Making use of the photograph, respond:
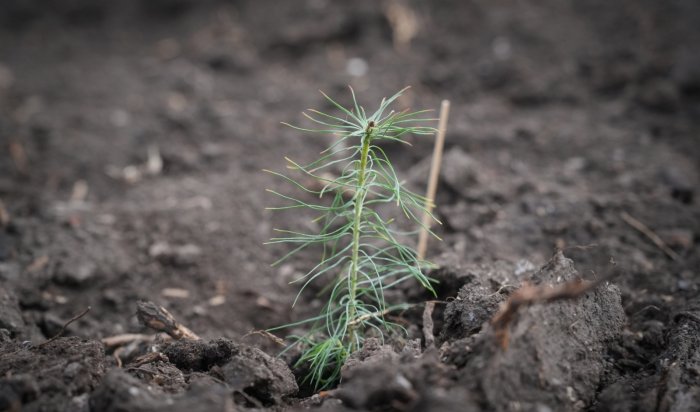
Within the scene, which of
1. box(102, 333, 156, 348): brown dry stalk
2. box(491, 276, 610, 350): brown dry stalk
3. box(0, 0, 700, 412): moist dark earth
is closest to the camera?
box(491, 276, 610, 350): brown dry stalk

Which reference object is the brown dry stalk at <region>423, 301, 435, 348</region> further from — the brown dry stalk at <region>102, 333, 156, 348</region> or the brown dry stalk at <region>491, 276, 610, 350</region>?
the brown dry stalk at <region>102, 333, 156, 348</region>

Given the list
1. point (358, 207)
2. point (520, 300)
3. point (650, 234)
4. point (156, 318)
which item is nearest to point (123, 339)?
point (156, 318)

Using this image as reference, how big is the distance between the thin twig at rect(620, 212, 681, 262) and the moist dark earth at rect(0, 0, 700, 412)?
0.01m

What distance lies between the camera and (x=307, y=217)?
2969 millimetres

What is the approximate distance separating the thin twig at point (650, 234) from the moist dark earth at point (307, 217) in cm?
1

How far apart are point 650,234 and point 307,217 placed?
5.21 ft

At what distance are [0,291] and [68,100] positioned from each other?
2291mm

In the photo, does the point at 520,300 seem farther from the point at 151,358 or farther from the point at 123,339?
the point at 123,339

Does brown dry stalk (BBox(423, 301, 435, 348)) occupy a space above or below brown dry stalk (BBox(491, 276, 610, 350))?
below

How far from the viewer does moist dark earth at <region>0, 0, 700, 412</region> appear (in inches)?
64.9

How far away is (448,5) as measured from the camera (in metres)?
4.57

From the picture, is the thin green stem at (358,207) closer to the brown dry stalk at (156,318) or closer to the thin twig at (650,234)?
the brown dry stalk at (156,318)

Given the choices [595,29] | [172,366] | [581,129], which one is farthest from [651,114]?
[172,366]

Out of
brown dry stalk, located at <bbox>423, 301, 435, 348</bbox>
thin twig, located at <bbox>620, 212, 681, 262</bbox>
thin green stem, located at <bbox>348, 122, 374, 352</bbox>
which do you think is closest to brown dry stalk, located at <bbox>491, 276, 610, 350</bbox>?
brown dry stalk, located at <bbox>423, 301, 435, 348</bbox>
